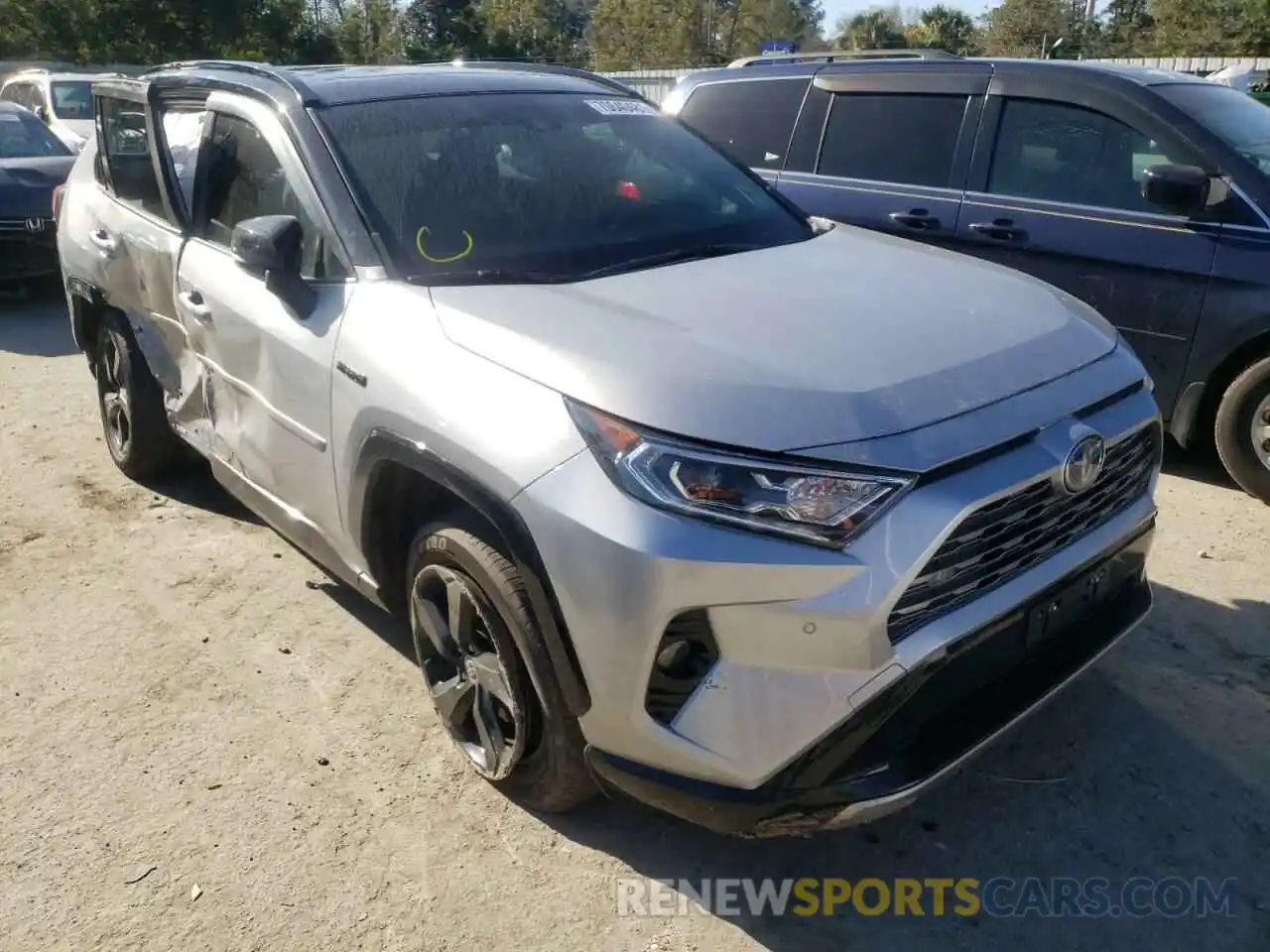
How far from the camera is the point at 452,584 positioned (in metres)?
2.78

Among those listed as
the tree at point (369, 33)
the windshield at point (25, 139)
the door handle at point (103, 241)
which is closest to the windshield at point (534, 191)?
the door handle at point (103, 241)

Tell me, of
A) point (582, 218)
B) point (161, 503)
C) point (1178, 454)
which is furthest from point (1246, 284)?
point (161, 503)

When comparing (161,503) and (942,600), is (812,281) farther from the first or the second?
(161,503)

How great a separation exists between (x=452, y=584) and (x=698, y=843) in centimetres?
92

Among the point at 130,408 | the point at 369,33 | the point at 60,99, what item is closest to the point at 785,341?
the point at 130,408

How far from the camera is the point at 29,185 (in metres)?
9.05

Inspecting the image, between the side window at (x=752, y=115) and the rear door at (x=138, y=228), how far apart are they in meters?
2.95

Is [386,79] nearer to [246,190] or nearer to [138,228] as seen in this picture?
[246,190]

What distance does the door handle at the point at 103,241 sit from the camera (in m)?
4.56

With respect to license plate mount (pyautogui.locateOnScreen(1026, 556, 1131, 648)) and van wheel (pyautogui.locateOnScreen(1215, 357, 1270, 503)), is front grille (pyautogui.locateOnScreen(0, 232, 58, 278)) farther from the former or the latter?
license plate mount (pyautogui.locateOnScreen(1026, 556, 1131, 648))

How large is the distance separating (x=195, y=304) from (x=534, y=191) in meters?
1.32

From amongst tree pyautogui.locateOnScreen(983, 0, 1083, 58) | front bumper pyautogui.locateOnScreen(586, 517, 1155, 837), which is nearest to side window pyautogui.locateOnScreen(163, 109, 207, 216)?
front bumper pyautogui.locateOnScreen(586, 517, 1155, 837)

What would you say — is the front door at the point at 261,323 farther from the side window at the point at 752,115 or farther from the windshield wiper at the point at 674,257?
the side window at the point at 752,115

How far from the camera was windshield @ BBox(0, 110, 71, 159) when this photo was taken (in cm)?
983
